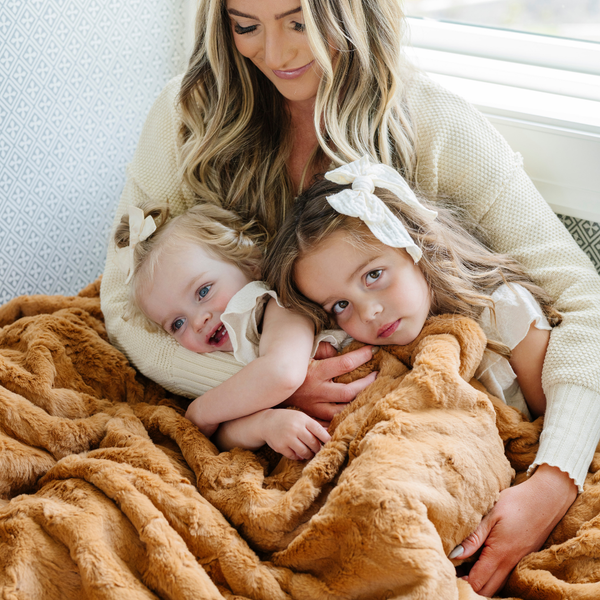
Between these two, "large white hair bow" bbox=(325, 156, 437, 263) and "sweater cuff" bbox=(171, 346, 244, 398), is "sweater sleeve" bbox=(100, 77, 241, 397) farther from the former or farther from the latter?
"large white hair bow" bbox=(325, 156, 437, 263)

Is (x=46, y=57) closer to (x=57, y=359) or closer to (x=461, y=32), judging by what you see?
(x=57, y=359)

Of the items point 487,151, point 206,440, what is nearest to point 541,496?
point 206,440

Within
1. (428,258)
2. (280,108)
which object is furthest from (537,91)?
(428,258)

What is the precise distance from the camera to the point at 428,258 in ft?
4.04

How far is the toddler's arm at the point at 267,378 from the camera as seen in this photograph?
1179 mm

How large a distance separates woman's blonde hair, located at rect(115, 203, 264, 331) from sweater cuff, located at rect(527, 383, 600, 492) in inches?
26.6

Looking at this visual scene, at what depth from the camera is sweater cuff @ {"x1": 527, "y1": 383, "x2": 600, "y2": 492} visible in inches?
43.7

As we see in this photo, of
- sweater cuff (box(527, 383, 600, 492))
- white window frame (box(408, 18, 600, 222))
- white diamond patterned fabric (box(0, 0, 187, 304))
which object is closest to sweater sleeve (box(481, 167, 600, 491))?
sweater cuff (box(527, 383, 600, 492))

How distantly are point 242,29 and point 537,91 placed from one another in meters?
0.92

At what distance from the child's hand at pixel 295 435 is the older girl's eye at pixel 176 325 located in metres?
0.36

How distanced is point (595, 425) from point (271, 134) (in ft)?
3.24

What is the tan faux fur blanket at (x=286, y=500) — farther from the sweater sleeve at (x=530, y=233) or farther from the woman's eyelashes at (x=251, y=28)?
the woman's eyelashes at (x=251, y=28)

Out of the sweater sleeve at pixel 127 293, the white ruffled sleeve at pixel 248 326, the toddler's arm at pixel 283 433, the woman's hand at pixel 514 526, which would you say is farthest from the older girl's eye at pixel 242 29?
the woman's hand at pixel 514 526

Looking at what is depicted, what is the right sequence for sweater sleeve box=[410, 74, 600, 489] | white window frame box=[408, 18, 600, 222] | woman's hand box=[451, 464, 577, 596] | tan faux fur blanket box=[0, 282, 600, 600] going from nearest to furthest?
1. tan faux fur blanket box=[0, 282, 600, 600]
2. woman's hand box=[451, 464, 577, 596]
3. sweater sleeve box=[410, 74, 600, 489]
4. white window frame box=[408, 18, 600, 222]
